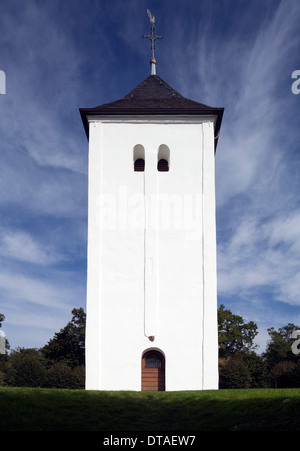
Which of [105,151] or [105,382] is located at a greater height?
[105,151]

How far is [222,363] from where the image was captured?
141ft

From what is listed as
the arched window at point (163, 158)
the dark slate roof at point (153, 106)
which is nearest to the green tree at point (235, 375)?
the dark slate roof at point (153, 106)

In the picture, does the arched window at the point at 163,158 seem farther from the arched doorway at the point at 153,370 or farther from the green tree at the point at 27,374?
the green tree at the point at 27,374

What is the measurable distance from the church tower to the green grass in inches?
153

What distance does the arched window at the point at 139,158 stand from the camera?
805 inches

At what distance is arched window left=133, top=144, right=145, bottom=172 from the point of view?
20.4 m

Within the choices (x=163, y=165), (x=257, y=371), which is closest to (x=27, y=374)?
(x=257, y=371)

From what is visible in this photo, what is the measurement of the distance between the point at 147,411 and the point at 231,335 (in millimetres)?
41028

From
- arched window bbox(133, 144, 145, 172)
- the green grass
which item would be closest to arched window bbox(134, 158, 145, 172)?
arched window bbox(133, 144, 145, 172)

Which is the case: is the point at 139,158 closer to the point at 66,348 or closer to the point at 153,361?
the point at 153,361

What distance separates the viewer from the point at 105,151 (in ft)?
66.2

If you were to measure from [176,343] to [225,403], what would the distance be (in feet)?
19.9
